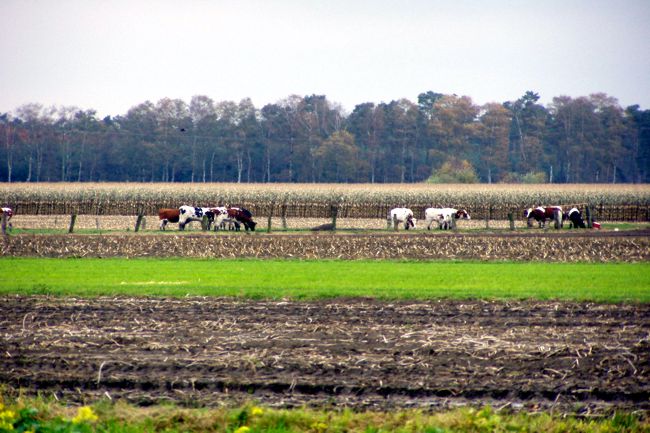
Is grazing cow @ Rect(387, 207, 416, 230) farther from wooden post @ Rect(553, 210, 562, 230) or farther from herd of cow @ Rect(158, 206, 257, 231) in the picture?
herd of cow @ Rect(158, 206, 257, 231)

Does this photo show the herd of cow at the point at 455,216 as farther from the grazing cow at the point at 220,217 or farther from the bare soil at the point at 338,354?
the bare soil at the point at 338,354

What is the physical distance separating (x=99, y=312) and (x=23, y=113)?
388ft

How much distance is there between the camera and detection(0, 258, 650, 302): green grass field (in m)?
21.0

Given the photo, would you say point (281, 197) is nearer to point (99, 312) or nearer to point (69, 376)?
point (99, 312)

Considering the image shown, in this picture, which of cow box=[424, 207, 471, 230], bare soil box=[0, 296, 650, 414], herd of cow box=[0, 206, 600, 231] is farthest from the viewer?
cow box=[424, 207, 471, 230]

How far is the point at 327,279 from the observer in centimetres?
2461

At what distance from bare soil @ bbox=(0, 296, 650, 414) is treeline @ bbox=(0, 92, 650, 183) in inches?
3671

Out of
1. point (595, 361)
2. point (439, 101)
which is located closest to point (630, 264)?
point (595, 361)

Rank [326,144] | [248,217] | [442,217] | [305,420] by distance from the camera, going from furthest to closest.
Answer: [326,144], [442,217], [248,217], [305,420]

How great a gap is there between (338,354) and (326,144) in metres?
99.5

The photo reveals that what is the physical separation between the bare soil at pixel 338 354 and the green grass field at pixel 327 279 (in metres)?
2.18

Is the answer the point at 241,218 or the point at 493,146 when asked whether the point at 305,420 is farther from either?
the point at 493,146

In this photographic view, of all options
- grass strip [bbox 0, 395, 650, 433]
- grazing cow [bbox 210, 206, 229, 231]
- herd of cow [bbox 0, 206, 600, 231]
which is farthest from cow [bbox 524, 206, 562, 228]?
grass strip [bbox 0, 395, 650, 433]

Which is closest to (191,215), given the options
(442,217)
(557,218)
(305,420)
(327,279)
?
(442,217)
